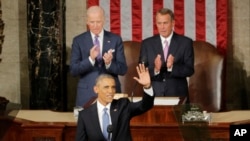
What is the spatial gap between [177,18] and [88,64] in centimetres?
268

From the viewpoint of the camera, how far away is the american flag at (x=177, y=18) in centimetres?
1150

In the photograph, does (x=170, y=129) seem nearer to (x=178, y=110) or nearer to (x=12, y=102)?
(x=178, y=110)

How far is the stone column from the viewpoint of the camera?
444 inches

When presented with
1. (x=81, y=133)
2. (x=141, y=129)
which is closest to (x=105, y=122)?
(x=81, y=133)

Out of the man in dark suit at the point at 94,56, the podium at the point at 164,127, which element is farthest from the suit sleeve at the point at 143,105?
the man in dark suit at the point at 94,56

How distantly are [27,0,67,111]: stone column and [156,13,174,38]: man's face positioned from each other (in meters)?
2.19

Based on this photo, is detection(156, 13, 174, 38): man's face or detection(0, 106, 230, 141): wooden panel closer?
detection(0, 106, 230, 141): wooden panel

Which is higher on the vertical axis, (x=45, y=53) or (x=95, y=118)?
(x=45, y=53)

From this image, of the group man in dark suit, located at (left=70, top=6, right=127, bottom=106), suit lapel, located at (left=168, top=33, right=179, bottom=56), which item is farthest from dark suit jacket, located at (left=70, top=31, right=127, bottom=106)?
suit lapel, located at (left=168, top=33, right=179, bottom=56)

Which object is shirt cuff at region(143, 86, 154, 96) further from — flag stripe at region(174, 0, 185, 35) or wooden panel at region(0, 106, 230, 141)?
flag stripe at region(174, 0, 185, 35)

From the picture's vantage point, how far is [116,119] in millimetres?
7652

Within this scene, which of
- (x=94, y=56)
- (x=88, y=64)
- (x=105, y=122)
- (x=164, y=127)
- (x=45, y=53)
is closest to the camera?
(x=105, y=122)

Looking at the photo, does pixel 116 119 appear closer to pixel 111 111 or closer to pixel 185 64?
pixel 111 111

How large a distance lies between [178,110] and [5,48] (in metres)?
3.98
